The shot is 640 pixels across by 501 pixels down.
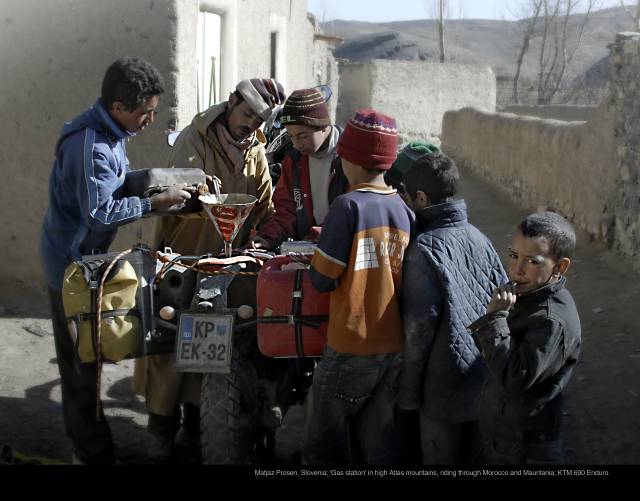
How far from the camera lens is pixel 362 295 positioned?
2785 mm

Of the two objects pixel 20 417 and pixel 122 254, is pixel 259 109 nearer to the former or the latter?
pixel 122 254

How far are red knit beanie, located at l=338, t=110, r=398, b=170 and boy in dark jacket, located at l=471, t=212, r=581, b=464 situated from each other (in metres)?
0.53

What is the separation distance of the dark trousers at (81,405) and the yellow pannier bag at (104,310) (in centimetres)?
42

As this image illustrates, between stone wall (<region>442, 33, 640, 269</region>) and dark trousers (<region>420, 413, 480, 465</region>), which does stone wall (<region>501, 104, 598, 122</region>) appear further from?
dark trousers (<region>420, 413, 480, 465</region>)

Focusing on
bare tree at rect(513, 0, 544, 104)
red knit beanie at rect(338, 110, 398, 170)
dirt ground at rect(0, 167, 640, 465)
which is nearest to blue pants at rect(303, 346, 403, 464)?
red knit beanie at rect(338, 110, 398, 170)

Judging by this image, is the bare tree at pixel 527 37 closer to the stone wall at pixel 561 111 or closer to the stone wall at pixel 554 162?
the stone wall at pixel 561 111

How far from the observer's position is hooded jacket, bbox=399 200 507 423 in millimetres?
2844

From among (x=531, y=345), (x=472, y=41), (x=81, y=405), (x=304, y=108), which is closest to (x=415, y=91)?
(x=304, y=108)

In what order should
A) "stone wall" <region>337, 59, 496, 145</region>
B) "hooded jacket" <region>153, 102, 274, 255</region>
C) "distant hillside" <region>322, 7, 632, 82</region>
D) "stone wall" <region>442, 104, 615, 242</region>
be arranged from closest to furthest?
1. "hooded jacket" <region>153, 102, 274, 255</region>
2. "stone wall" <region>442, 104, 615, 242</region>
3. "stone wall" <region>337, 59, 496, 145</region>
4. "distant hillside" <region>322, 7, 632, 82</region>

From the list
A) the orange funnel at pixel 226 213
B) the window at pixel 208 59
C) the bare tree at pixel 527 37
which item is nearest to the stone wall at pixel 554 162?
the window at pixel 208 59

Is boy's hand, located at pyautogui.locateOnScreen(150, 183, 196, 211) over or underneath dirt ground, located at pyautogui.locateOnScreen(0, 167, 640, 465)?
over

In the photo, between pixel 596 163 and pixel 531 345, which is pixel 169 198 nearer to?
pixel 531 345

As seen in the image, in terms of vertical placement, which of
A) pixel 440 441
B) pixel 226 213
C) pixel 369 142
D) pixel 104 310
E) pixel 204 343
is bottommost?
pixel 440 441

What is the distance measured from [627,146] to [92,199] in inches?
201
